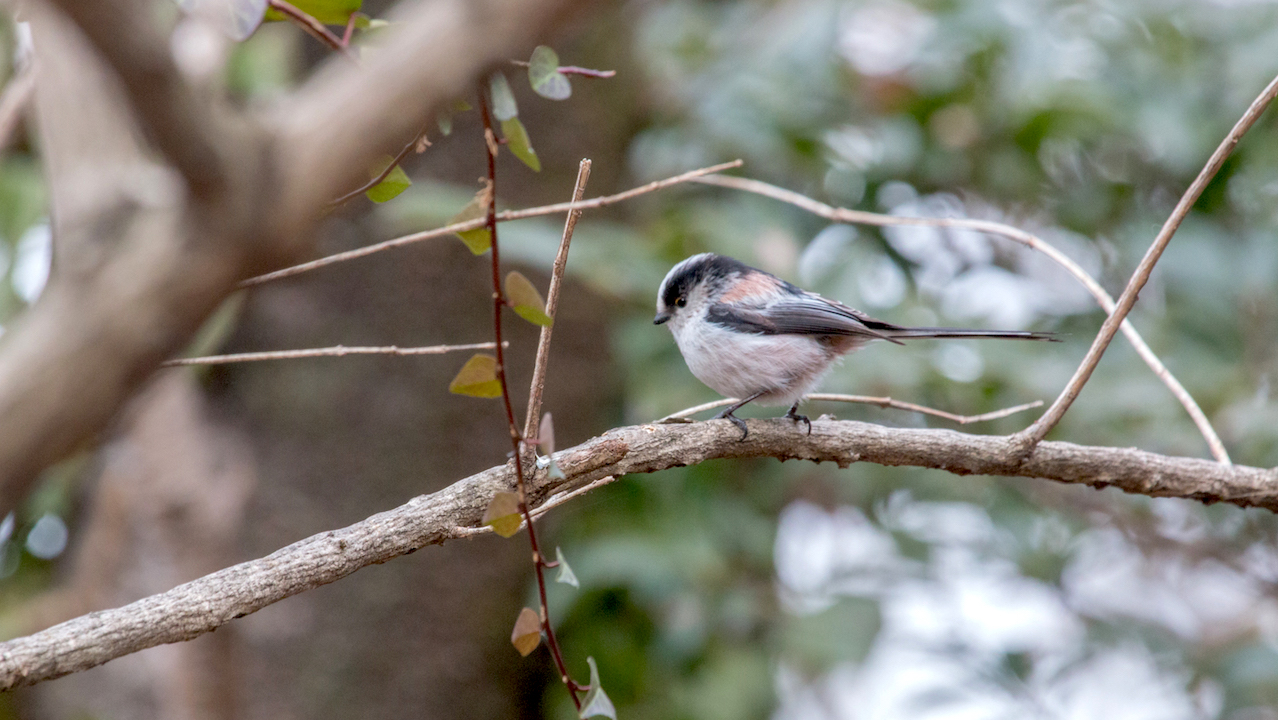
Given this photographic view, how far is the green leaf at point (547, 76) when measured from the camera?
1.39 m

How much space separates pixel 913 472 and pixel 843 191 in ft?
3.92

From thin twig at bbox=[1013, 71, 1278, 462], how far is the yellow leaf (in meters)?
1.10

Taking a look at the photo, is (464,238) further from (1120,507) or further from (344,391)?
(1120,507)

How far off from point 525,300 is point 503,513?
29 centimetres

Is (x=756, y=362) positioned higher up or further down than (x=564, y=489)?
further down

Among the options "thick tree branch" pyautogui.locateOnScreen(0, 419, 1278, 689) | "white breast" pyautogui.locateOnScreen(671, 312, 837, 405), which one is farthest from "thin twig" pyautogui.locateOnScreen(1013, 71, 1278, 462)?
"white breast" pyautogui.locateOnScreen(671, 312, 837, 405)

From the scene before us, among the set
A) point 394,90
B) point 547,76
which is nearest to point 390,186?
point 547,76

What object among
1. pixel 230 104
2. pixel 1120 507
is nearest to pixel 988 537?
pixel 1120 507

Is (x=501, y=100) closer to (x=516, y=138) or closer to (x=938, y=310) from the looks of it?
(x=516, y=138)

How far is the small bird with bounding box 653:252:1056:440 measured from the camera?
9.16ft

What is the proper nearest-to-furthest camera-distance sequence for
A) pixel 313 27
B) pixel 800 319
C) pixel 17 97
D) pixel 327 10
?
pixel 313 27 → pixel 327 10 → pixel 800 319 → pixel 17 97

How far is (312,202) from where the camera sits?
2439 mm

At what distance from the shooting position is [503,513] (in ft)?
4.32

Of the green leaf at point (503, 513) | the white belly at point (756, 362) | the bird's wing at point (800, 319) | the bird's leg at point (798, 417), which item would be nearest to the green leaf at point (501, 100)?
the green leaf at point (503, 513)
